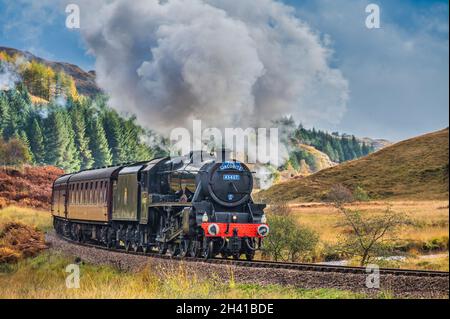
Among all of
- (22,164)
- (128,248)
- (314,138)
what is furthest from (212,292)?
(314,138)

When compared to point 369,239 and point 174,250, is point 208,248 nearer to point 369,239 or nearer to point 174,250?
point 174,250

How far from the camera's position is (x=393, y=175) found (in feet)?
290

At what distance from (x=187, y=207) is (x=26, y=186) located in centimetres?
3388

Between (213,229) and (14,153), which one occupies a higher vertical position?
(14,153)

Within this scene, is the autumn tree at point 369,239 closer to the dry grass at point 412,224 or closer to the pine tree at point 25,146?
the dry grass at point 412,224

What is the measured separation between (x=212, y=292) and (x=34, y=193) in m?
39.5

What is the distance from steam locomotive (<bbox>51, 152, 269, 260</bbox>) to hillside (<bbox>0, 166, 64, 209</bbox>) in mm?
24108

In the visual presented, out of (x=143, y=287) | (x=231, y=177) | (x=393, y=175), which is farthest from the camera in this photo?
(x=393, y=175)

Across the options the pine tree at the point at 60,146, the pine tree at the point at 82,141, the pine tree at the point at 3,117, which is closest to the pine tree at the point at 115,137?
the pine tree at the point at 82,141

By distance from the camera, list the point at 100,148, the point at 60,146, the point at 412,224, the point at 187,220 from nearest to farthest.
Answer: the point at 187,220, the point at 412,224, the point at 60,146, the point at 100,148

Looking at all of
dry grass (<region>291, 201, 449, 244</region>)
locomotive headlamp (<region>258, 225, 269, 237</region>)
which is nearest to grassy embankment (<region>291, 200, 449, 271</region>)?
dry grass (<region>291, 201, 449, 244</region>)

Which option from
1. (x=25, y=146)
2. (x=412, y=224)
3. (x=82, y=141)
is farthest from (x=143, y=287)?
(x=82, y=141)
